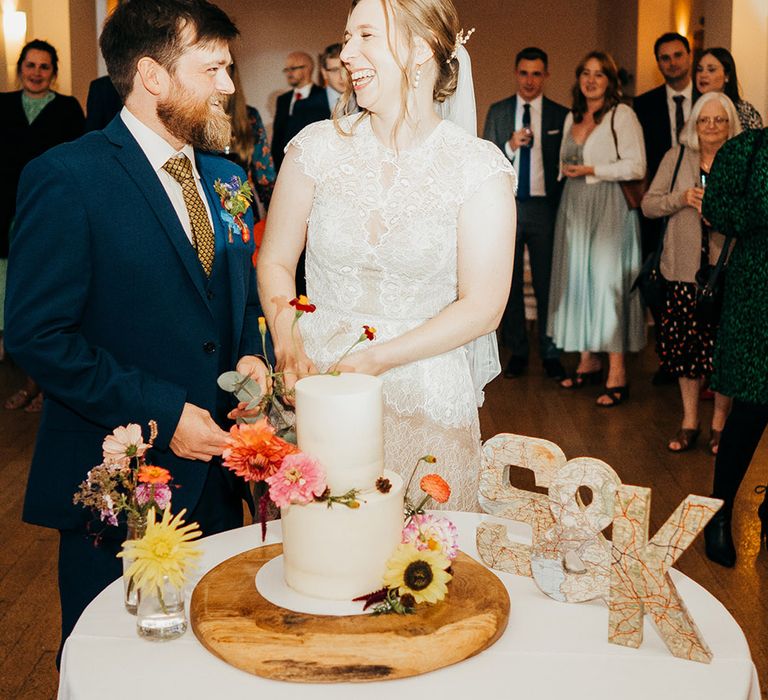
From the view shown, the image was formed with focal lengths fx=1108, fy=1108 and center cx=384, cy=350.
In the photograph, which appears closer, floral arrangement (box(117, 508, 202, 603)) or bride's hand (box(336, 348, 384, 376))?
floral arrangement (box(117, 508, 202, 603))

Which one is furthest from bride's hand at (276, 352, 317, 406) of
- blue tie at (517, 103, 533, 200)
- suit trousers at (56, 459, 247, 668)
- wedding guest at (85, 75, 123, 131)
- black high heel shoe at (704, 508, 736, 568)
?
blue tie at (517, 103, 533, 200)

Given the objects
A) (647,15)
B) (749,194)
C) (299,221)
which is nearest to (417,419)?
(299,221)

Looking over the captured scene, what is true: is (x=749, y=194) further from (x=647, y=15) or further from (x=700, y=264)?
(x=647, y=15)

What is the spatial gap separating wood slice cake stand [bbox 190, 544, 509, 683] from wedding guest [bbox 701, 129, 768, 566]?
85.7 inches

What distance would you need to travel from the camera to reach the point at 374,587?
161 cm

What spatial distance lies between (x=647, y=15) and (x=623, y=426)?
4837 mm

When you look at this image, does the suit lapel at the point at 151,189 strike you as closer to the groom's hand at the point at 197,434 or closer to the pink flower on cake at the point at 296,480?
the groom's hand at the point at 197,434

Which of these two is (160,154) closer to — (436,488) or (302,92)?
(436,488)

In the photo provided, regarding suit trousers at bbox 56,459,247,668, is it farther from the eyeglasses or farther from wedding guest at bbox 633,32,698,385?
wedding guest at bbox 633,32,698,385

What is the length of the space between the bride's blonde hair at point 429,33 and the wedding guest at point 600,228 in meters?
3.82

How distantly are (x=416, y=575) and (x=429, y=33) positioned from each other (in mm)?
1167

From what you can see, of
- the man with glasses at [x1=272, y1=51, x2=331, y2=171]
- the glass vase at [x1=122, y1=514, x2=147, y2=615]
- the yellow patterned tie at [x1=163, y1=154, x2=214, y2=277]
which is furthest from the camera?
the man with glasses at [x1=272, y1=51, x2=331, y2=171]

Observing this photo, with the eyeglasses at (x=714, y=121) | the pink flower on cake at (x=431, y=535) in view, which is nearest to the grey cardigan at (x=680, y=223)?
the eyeglasses at (x=714, y=121)

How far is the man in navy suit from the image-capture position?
195 cm
